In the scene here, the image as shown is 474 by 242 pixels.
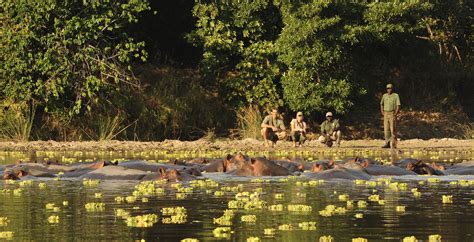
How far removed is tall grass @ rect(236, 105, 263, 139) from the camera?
37.5 m

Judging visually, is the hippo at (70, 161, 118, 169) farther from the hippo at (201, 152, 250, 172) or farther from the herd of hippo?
the hippo at (201, 152, 250, 172)

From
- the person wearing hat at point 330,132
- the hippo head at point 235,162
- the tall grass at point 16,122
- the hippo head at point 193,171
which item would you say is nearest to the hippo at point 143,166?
the hippo head at point 193,171

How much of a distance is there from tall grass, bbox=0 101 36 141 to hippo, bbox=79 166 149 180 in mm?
14252

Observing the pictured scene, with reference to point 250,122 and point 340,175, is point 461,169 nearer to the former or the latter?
point 340,175

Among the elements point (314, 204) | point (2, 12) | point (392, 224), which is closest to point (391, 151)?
point (2, 12)

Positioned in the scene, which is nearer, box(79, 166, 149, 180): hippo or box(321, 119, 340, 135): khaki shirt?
box(79, 166, 149, 180): hippo

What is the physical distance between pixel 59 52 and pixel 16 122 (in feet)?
8.24

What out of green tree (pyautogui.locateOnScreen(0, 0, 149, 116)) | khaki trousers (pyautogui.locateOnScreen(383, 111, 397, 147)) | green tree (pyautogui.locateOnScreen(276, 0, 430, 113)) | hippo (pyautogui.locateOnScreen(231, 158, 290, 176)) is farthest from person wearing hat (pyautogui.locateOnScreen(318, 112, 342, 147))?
hippo (pyautogui.locateOnScreen(231, 158, 290, 176))

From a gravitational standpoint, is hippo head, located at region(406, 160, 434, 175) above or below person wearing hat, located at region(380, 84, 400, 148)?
below

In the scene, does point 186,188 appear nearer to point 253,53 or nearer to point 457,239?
point 457,239

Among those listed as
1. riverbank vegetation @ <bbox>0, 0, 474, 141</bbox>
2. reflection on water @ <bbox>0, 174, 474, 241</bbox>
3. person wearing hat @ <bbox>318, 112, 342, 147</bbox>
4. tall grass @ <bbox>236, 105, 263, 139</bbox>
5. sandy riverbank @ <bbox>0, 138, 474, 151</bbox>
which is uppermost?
riverbank vegetation @ <bbox>0, 0, 474, 141</bbox>

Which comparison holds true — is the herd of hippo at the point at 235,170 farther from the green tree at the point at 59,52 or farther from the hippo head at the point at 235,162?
the green tree at the point at 59,52

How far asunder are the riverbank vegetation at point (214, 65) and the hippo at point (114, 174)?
14.0 metres

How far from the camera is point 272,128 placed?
111ft
